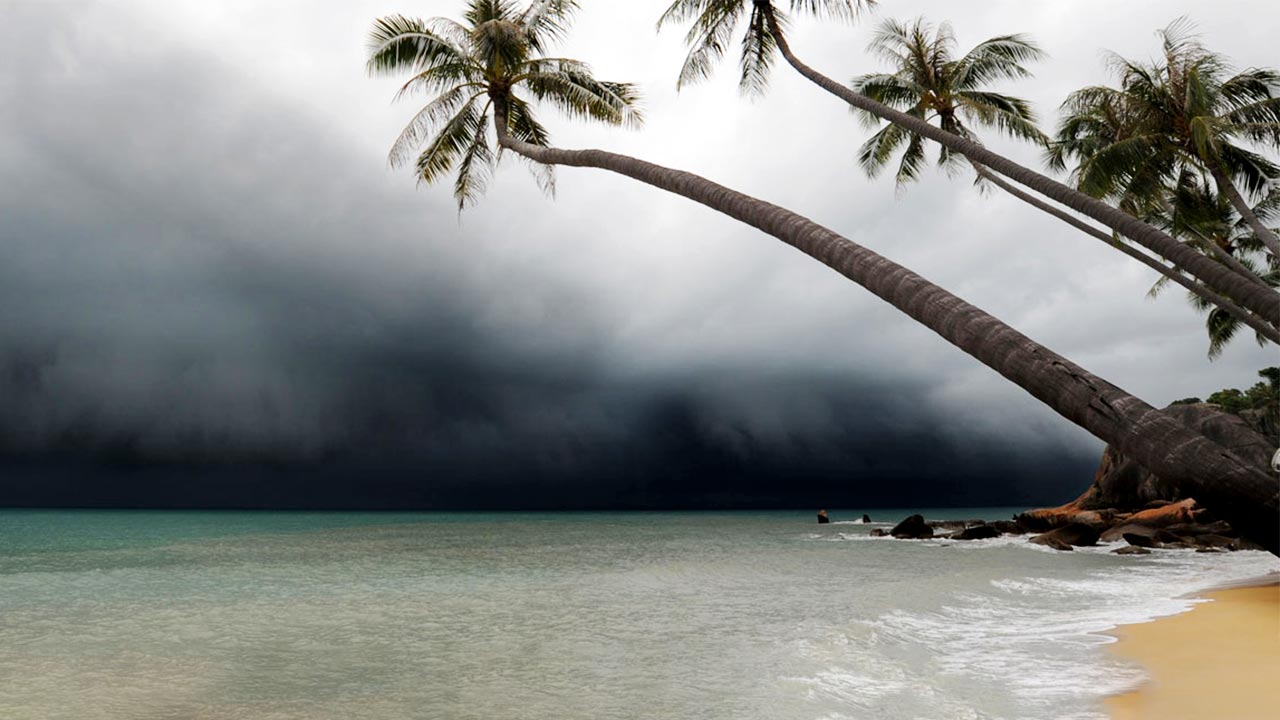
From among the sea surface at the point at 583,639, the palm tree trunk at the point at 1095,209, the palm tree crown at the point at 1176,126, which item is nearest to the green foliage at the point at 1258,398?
the sea surface at the point at 583,639

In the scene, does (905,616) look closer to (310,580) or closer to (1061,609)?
(1061,609)

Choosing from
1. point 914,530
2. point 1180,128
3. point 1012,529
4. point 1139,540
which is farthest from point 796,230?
point 1012,529

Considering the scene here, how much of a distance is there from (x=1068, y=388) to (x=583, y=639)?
29.8ft

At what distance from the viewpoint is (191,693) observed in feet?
26.8

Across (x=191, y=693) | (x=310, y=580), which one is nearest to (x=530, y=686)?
(x=191, y=693)

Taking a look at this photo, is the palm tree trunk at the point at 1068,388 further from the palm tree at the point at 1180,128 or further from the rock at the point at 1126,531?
the rock at the point at 1126,531

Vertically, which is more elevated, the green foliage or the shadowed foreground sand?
the green foliage

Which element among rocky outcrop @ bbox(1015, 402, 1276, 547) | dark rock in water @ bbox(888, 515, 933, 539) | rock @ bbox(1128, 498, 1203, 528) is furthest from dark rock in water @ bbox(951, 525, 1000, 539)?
rock @ bbox(1128, 498, 1203, 528)

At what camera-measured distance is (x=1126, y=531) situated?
28.8 meters

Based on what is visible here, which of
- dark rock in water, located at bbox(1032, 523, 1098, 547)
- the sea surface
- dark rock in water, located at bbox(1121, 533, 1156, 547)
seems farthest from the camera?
dark rock in water, located at bbox(1032, 523, 1098, 547)

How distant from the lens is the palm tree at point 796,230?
2.65m

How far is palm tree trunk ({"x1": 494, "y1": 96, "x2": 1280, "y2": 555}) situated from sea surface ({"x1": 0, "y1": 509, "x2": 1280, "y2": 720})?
4.38 meters

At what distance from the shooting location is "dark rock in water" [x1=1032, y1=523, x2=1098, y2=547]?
2895cm

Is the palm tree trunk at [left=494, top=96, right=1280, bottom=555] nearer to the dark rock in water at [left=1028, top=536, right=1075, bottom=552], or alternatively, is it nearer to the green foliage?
the dark rock in water at [left=1028, top=536, right=1075, bottom=552]
